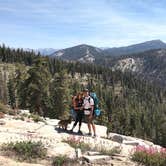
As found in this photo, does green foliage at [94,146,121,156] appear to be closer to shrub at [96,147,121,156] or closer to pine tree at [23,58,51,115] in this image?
shrub at [96,147,121,156]

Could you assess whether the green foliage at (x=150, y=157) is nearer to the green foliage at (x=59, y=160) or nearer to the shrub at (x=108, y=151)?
the shrub at (x=108, y=151)

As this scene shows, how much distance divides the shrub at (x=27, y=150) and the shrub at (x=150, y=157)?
283 centimetres

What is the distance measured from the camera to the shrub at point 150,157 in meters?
10.6

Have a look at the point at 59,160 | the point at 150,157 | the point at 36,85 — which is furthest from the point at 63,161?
the point at 36,85

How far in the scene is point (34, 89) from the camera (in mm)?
50031

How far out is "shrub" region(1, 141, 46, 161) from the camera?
35.2 feet

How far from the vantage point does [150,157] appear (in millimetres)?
10852

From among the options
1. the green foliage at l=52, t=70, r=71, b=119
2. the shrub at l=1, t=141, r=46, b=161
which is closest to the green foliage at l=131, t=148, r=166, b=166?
the shrub at l=1, t=141, r=46, b=161

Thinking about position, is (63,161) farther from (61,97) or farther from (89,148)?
(61,97)

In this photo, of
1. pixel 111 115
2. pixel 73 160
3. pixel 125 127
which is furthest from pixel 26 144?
pixel 111 115

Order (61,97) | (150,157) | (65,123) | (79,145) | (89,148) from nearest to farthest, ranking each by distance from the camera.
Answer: (150,157) < (89,148) < (79,145) < (65,123) < (61,97)

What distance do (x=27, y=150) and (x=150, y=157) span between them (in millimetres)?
3637

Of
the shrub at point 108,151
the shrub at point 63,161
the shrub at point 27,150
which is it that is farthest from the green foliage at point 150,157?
the shrub at point 27,150

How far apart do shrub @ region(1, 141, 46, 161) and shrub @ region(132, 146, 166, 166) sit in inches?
111
